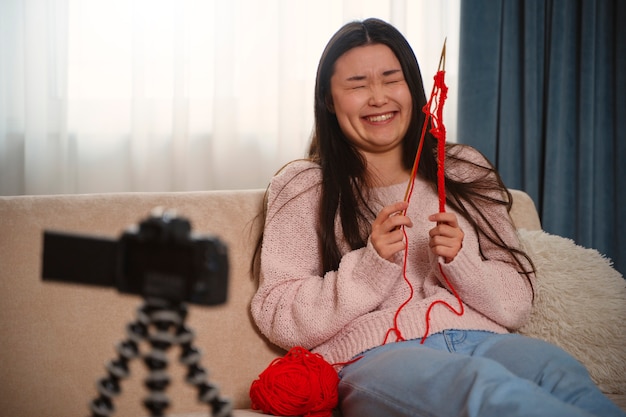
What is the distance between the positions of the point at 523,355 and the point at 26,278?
1051 mm

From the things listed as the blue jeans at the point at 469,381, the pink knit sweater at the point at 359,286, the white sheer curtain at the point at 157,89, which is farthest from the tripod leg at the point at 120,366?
the white sheer curtain at the point at 157,89

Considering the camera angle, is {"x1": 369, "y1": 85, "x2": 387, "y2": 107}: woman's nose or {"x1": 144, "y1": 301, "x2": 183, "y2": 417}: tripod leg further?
{"x1": 369, "y1": 85, "x2": 387, "y2": 107}: woman's nose

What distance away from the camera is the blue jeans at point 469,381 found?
1.01m

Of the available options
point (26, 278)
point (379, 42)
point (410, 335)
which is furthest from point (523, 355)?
point (26, 278)

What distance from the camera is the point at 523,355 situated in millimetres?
1308

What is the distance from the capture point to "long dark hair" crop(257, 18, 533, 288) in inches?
62.2

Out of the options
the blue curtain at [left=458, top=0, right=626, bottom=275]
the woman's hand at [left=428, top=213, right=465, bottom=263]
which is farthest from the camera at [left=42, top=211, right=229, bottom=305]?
the blue curtain at [left=458, top=0, right=626, bottom=275]

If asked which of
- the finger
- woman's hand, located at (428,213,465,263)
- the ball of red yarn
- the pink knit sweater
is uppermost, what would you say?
the finger

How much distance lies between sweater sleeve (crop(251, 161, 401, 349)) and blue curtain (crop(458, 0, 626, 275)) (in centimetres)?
121

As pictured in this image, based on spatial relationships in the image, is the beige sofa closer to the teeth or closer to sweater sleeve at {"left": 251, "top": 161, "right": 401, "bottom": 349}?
sweater sleeve at {"left": 251, "top": 161, "right": 401, "bottom": 349}

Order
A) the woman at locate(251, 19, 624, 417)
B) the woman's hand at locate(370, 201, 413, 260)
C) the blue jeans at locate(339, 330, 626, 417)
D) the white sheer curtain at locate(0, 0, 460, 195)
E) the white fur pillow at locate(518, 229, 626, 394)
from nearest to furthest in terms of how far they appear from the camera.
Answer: the blue jeans at locate(339, 330, 626, 417) < the woman at locate(251, 19, 624, 417) < the woman's hand at locate(370, 201, 413, 260) < the white fur pillow at locate(518, 229, 626, 394) < the white sheer curtain at locate(0, 0, 460, 195)

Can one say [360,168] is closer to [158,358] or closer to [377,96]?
[377,96]

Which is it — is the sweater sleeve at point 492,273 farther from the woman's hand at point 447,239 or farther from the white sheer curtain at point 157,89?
the white sheer curtain at point 157,89

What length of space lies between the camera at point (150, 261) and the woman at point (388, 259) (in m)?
0.72
